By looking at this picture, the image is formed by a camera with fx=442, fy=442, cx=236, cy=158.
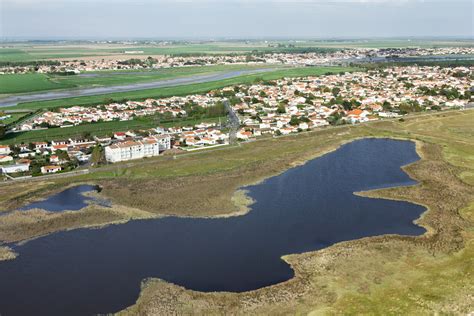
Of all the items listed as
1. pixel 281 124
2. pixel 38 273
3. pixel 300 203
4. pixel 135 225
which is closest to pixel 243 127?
pixel 281 124

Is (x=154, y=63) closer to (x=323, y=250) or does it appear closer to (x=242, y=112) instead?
(x=242, y=112)

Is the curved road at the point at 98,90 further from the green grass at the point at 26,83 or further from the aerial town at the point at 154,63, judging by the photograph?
the aerial town at the point at 154,63

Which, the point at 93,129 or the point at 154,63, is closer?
the point at 93,129

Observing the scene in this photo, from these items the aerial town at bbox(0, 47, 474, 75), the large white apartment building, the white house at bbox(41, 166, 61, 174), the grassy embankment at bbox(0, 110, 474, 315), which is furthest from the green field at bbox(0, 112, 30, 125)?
the aerial town at bbox(0, 47, 474, 75)

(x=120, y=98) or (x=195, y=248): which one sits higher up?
(x=120, y=98)

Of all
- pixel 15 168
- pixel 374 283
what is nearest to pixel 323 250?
pixel 374 283

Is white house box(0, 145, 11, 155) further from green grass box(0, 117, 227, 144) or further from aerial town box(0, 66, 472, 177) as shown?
green grass box(0, 117, 227, 144)

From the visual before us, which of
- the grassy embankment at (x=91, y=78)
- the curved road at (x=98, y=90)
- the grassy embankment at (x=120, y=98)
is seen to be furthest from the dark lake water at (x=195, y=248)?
the grassy embankment at (x=91, y=78)
